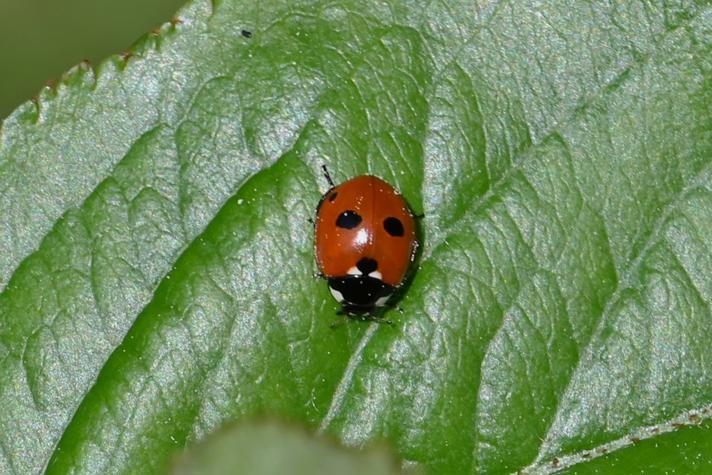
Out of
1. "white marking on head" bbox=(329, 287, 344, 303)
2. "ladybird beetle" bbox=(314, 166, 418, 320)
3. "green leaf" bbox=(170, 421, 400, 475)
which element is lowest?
"green leaf" bbox=(170, 421, 400, 475)

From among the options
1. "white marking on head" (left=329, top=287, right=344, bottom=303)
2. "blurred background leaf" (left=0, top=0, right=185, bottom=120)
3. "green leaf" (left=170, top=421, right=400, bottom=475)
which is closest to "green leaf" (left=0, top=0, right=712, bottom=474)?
"white marking on head" (left=329, top=287, right=344, bottom=303)

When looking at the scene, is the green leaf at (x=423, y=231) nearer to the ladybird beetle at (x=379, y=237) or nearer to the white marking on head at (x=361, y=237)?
the ladybird beetle at (x=379, y=237)

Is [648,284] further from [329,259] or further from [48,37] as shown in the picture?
[48,37]

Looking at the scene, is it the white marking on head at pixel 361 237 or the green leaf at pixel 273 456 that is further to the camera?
the white marking on head at pixel 361 237

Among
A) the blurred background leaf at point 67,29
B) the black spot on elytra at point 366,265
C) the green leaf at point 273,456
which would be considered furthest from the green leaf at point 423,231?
the blurred background leaf at point 67,29

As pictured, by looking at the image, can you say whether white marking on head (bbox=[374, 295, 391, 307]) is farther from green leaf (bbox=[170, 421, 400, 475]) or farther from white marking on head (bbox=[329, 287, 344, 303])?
green leaf (bbox=[170, 421, 400, 475])

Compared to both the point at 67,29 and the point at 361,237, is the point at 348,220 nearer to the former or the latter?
the point at 361,237

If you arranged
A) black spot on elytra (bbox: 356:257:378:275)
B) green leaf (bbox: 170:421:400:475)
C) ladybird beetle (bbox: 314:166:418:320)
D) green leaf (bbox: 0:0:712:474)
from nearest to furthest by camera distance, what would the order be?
green leaf (bbox: 170:421:400:475)
green leaf (bbox: 0:0:712:474)
ladybird beetle (bbox: 314:166:418:320)
black spot on elytra (bbox: 356:257:378:275)

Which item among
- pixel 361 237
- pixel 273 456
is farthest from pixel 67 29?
pixel 273 456
